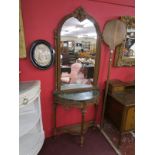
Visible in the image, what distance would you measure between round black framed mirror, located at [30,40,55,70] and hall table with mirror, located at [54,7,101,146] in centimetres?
10

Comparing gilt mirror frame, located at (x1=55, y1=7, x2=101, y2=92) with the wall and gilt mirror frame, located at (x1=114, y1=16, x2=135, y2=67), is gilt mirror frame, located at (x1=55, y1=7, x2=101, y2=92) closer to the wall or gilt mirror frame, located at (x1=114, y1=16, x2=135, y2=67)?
the wall

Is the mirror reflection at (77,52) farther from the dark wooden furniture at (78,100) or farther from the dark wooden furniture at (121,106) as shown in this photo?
the dark wooden furniture at (121,106)

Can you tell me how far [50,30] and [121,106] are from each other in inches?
55.7

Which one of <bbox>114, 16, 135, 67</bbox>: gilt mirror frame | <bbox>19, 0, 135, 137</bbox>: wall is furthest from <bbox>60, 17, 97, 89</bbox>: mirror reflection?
<bbox>114, 16, 135, 67</bbox>: gilt mirror frame

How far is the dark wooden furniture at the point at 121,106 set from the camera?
6.57ft

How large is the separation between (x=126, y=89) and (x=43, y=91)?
53.8 inches

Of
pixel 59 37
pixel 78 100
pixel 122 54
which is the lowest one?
pixel 78 100

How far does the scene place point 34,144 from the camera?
1.73 m

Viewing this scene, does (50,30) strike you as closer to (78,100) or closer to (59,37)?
(59,37)

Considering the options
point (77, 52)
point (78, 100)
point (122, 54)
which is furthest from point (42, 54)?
point (122, 54)

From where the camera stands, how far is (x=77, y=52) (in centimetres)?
207

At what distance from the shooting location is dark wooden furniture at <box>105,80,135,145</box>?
6.57 ft

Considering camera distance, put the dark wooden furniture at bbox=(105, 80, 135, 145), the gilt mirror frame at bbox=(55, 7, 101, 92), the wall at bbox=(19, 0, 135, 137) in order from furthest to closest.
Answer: the dark wooden furniture at bbox=(105, 80, 135, 145)
the gilt mirror frame at bbox=(55, 7, 101, 92)
the wall at bbox=(19, 0, 135, 137)
